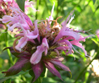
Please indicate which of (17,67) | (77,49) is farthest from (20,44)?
(77,49)

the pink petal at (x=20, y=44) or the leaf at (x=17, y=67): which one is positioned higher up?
the pink petal at (x=20, y=44)

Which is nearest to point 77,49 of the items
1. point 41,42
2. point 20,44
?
point 41,42

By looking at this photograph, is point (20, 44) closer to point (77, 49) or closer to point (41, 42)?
point (41, 42)

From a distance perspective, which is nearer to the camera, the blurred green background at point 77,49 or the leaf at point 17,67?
the leaf at point 17,67

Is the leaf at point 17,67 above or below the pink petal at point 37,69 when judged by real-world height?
above

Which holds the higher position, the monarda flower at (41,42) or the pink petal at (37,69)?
the monarda flower at (41,42)

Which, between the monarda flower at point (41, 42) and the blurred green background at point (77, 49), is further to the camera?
the blurred green background at point (77, 49)

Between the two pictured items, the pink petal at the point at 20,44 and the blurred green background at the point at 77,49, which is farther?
the blurred green background at the point at 77,49

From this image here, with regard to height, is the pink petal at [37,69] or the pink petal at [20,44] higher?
the pink petal at [20,44]

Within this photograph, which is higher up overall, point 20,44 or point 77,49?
point 20,44

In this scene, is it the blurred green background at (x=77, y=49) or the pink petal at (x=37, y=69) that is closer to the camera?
the pink petal at (x=37, y=69)

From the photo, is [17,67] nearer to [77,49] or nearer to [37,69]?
[37,69]

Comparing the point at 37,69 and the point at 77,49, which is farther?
the point at 77,49
